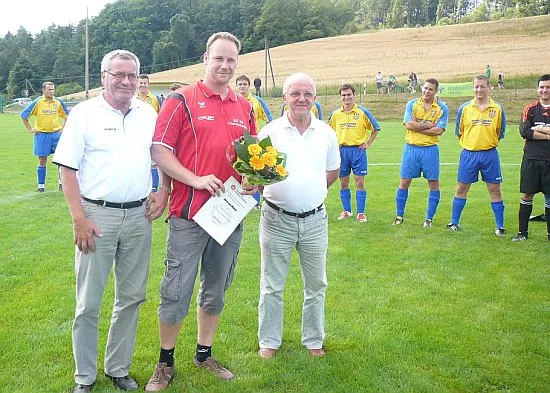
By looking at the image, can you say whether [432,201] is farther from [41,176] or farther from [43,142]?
[43,142]

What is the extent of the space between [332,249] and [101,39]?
106411 mm

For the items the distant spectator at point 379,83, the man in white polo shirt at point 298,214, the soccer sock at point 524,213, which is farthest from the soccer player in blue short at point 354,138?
the distant spectator at point 379,83

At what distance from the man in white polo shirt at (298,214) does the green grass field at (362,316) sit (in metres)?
0.30

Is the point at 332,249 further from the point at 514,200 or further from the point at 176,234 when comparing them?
the point at 514,200

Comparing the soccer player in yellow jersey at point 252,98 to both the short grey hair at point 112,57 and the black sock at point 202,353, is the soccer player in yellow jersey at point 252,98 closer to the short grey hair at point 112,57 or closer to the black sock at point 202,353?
the black sock at point 202,353

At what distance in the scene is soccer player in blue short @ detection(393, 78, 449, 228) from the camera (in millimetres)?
8633

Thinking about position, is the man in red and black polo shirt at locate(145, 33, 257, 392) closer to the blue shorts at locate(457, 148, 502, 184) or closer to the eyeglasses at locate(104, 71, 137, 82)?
Answer: the eyeglasses at locate(104, 71, 137, 82)

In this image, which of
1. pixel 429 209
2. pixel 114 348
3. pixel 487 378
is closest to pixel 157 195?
pixel 114 348

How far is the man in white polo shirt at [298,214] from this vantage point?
4.20 meters

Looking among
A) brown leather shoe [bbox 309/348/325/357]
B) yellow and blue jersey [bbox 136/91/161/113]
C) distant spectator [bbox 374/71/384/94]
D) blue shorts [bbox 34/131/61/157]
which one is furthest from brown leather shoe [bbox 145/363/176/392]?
distant spectator [bbox 374/71/384/94]

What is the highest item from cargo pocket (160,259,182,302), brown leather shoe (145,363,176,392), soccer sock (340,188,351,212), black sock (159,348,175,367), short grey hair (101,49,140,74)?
short grey hair (101,49,140,74)

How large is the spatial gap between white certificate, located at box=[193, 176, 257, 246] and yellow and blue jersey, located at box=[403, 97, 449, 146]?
18.0 feet

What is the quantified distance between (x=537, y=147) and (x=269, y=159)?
5723 mm

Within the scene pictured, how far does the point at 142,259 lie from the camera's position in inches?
150
